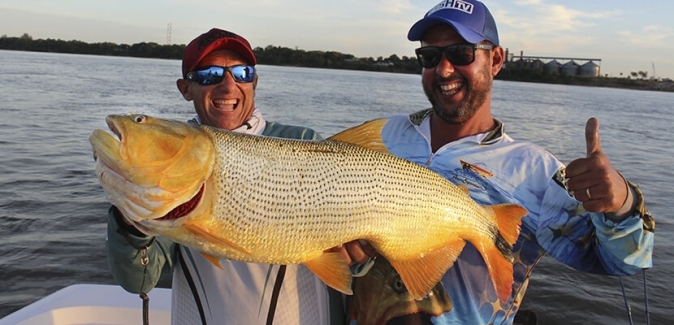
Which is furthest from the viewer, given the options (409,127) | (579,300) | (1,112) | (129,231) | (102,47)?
(102,47)

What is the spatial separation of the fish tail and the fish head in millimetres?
1742

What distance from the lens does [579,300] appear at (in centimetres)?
862

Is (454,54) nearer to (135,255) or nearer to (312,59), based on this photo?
(135,255)

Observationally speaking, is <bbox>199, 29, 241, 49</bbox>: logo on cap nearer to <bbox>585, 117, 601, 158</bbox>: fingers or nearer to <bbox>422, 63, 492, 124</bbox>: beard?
<bbox>422, 63, 492, 124</bbox>: beard

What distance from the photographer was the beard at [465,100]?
3582 millimetres

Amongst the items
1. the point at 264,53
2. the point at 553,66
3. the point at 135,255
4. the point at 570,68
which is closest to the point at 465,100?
the point at 135,255

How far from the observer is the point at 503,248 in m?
3.12

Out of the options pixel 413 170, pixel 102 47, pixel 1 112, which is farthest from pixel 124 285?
pixel 102 47

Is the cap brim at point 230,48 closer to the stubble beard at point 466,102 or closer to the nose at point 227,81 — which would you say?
the nose at point 227,81

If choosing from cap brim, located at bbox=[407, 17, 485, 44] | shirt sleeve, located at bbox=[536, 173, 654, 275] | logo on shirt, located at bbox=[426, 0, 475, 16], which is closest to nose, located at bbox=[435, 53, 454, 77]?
cap brim, located at bbox=[407, 17, 485, 44]

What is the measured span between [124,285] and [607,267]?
2.94 meters

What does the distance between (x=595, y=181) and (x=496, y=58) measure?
159cm

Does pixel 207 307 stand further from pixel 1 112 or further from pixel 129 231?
pixel 1 112

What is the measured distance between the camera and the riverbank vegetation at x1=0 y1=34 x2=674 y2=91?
327 ft
